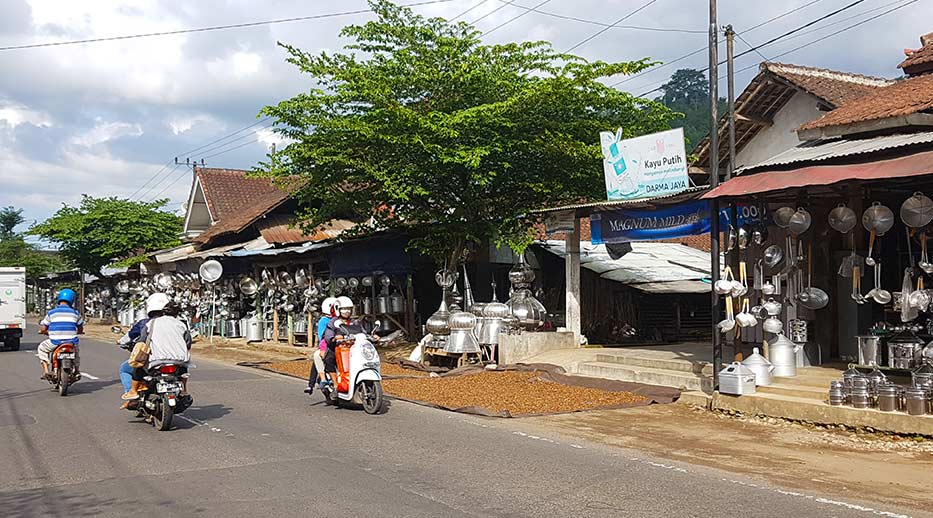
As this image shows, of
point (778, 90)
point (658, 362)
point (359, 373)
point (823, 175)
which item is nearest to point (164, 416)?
point (359, 373)

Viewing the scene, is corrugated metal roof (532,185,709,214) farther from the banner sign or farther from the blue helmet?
the blue helmet

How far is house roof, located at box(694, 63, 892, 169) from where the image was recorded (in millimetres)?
19625

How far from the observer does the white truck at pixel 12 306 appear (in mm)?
26453

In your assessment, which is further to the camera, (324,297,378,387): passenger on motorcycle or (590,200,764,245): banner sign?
(590,200,764,245): banner sign

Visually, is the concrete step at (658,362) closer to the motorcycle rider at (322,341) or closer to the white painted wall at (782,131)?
the motorcycle rider at (322,341)

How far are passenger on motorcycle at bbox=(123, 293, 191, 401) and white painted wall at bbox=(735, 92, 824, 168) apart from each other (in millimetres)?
14737

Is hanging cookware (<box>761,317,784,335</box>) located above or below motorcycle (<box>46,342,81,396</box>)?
above

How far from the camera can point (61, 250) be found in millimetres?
45125

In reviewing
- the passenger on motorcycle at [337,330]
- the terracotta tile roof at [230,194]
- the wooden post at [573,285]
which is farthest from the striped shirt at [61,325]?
the terracotta tile roof at [230,194]

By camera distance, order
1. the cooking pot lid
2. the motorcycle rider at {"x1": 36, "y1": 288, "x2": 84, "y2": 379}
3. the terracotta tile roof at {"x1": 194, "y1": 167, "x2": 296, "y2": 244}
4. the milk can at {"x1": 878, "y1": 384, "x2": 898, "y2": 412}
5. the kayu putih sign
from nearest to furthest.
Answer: the milk can at {"x1": 878, "y1": 384, "x2": 898, "y2": 412} < the cooking pot lid < the motorcycle rider at {"x1": 36, "y1": 288, "x2": 84, "y2": 379} < the kayu putih sign < the terracotta tile roof at {"x1": 194, "y1": 167, "x2": 296, "y2": 244}

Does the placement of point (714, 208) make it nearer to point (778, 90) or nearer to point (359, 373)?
point (359, 373)

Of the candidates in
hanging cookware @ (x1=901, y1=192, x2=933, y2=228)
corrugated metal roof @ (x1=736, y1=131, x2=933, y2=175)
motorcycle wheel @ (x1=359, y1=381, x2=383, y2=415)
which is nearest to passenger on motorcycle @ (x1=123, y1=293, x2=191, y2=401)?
motorcycle wheel @ (x1=359, y1=381, x2=383, y2=415)

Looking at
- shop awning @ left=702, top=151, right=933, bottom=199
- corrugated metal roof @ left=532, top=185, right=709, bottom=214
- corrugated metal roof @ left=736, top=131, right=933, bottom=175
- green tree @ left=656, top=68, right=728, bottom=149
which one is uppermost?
green tree @ left=656, top=68, right=728, bottom=149

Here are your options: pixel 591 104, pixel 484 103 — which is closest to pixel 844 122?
pixel 591 104
